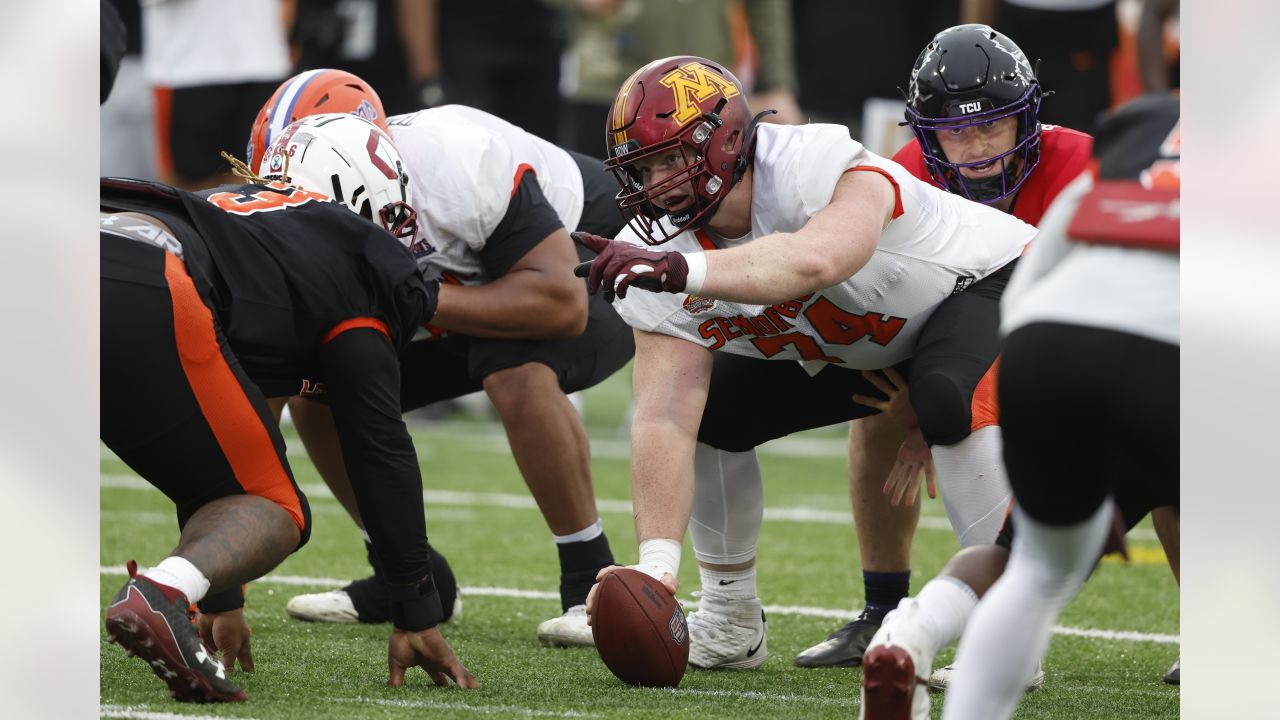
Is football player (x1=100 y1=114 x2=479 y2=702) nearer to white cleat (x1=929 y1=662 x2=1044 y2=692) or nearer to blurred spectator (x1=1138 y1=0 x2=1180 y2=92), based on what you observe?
white cleat (x1=929 y1=662 x2=1044 y2=692)

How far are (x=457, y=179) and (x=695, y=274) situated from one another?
1.19 metres

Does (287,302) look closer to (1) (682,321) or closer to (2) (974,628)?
(1) (682,321)

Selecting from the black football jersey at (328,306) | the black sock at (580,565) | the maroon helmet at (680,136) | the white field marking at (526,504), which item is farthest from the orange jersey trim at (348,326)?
the white field marking at (526,504)

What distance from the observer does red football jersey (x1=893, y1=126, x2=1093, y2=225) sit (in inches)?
146

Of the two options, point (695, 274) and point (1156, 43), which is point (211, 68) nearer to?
point (1156, 43)

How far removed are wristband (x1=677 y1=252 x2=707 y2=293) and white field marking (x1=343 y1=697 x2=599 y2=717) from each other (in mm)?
779

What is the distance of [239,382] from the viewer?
2.91 m

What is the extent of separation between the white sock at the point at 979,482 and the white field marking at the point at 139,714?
4.84ft

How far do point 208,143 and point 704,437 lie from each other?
4043 mm
